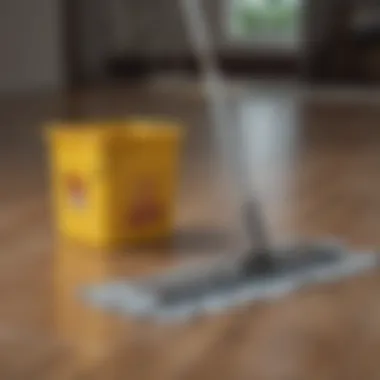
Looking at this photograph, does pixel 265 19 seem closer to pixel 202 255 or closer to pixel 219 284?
pixel 202 255

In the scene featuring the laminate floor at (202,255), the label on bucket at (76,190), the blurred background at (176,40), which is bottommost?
the blurred background at (176,40)

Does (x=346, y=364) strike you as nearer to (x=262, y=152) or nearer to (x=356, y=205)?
(x=356, y=205)

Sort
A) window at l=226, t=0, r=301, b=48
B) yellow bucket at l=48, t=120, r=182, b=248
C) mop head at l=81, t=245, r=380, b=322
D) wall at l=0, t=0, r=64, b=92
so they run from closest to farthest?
mop head at l=81, t=245, r=380, b=322
yellow bucket at l=48, t=120, r=182, b=248
wall at l=0, t=0, r=64, b=92
window at l=226, t=0, r=301, b=48

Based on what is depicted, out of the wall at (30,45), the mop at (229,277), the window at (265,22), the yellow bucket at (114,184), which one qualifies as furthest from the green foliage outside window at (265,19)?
the mop at (229,277)

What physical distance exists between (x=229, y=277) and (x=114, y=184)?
0.31m

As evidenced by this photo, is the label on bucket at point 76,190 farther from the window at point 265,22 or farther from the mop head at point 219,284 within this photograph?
the window at point 265,22

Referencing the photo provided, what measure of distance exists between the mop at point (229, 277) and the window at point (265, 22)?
15.2 feet

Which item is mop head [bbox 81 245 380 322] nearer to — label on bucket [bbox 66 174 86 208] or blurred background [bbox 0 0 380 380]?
blurred background [bbox 0 0 380 380]

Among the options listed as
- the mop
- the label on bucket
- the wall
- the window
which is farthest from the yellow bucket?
the window

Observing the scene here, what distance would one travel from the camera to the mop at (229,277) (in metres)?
1.42

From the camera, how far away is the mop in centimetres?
142

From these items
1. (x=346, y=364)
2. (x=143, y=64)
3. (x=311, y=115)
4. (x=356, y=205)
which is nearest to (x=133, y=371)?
(x=346, y=364)

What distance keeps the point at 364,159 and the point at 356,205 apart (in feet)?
2.35

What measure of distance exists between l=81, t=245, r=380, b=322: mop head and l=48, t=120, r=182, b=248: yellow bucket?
0.20m
